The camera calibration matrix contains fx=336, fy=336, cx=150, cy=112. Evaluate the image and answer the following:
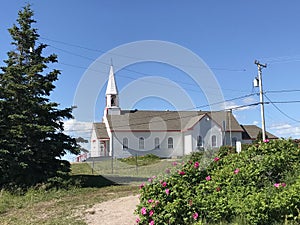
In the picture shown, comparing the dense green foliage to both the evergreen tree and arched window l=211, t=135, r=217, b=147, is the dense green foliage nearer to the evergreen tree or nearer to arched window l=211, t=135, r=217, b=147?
the evergreen tree

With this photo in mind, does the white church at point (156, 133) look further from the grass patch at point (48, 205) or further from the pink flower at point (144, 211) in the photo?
the pink flower at point (144, 211)

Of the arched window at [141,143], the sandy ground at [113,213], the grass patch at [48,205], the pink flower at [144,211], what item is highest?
the arched window at [141,143]

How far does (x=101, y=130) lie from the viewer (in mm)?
43844

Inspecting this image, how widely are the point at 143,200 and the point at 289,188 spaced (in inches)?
97.6

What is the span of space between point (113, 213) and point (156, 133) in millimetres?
36958

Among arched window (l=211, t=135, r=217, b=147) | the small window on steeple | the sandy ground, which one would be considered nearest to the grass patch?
the sandy ground

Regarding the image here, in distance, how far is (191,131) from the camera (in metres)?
42.1

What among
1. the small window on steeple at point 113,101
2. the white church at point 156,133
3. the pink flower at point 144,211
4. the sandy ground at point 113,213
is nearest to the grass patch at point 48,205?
the sandy ground at point 113,213

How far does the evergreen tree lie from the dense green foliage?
9435mm

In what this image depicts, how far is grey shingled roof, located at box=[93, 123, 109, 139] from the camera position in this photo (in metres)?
42.7

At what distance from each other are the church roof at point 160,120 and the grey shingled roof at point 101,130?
158 centimetres

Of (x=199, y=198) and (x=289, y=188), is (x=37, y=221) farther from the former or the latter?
(x=289, y=188)

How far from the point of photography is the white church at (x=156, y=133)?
42.0 meters

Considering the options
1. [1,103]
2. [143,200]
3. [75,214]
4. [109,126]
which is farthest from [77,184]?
[109,126]
